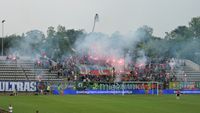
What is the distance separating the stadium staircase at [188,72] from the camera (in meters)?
69.5

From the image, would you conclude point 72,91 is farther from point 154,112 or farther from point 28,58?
point 154,112

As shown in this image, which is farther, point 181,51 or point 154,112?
point 181,51

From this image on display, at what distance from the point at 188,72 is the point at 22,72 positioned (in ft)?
98.1

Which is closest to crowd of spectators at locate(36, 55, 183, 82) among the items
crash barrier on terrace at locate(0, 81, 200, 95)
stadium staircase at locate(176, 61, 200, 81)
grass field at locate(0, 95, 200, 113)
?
stadium staircase at locate(176, 61, 200, 81)

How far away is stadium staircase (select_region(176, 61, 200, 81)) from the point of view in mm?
69537

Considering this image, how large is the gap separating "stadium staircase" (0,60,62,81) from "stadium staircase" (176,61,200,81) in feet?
73.3

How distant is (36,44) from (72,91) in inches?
1425

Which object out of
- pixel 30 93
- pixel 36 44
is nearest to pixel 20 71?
pixel 30 93

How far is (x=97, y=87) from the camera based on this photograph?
57719 millimetres

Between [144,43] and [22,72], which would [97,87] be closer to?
[22,72]

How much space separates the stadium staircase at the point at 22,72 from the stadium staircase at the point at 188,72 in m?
22.3

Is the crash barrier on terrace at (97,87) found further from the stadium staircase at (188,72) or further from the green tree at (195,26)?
the green tree at (195,26)

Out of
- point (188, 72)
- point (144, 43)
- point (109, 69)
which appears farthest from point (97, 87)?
→ point (188, 72)

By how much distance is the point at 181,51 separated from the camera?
8725 cm
